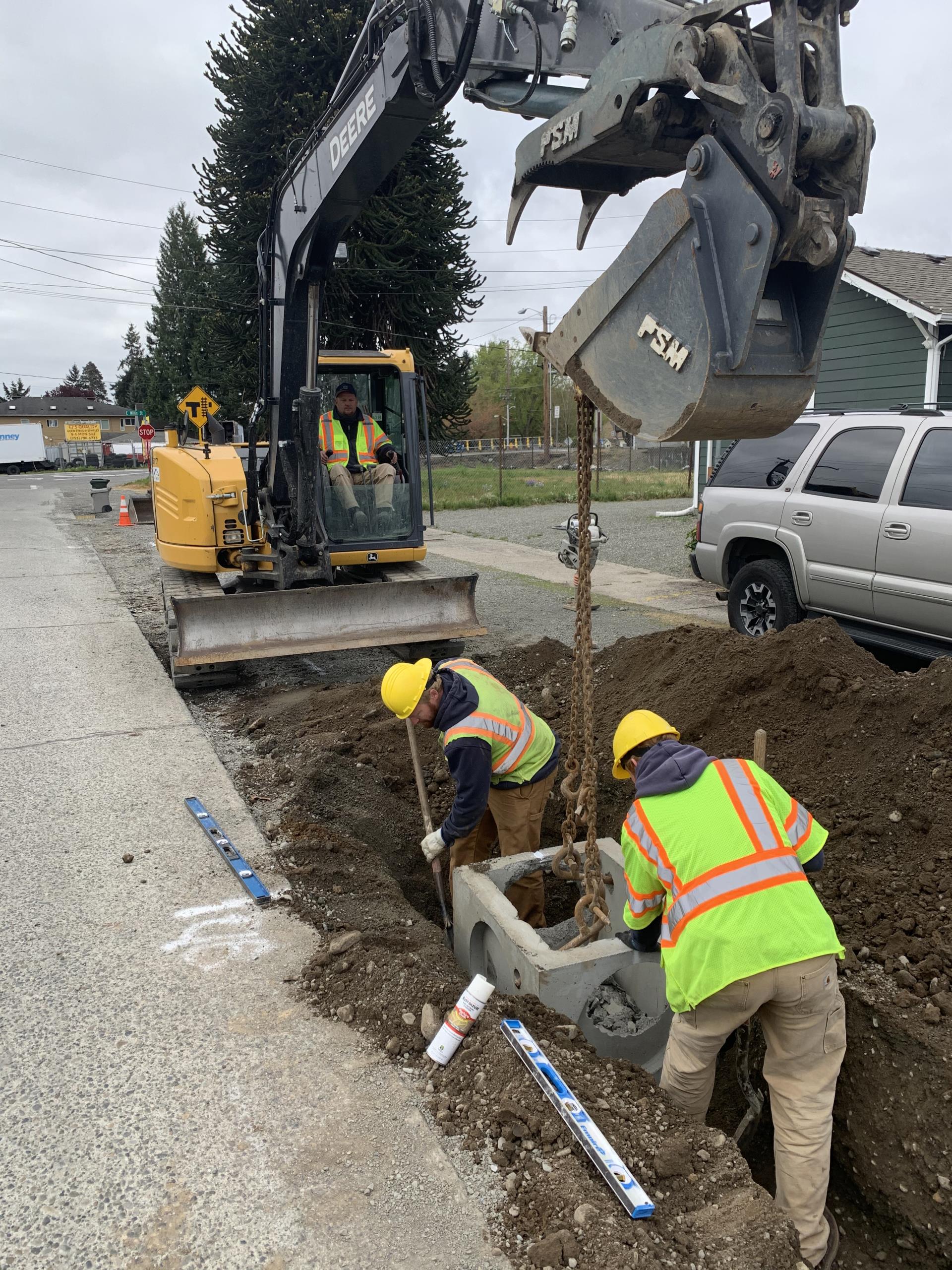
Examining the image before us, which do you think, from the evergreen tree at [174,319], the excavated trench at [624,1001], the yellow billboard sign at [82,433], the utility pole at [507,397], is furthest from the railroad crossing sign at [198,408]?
the yellow billboard sign at [82,433]

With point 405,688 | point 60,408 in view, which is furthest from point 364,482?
point 60,408

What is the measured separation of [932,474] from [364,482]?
193 inches

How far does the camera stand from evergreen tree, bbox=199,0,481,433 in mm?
20875

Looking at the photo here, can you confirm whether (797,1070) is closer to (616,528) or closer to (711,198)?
(711,198)

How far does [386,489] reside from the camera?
28.7 feet

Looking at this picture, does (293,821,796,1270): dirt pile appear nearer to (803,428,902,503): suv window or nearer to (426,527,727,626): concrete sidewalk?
(803,428,902,503): suv window

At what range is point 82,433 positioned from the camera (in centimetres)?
8188

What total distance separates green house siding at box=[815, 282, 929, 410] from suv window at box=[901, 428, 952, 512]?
240 inches

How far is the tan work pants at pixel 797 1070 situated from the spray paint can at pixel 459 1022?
70cm

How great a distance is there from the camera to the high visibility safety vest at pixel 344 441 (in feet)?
28.5

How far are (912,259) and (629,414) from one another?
1548 cm

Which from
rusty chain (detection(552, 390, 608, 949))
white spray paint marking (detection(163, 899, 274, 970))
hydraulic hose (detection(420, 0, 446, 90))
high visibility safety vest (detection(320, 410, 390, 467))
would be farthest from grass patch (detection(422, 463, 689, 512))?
rusty chain (detection(552, 390, 608, 949))

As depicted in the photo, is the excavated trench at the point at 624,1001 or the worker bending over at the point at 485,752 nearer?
the excavated trench at the point at 624,1001

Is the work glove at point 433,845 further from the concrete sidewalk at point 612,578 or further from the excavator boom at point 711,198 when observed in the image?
the concrete sidewalk at point 612,578
